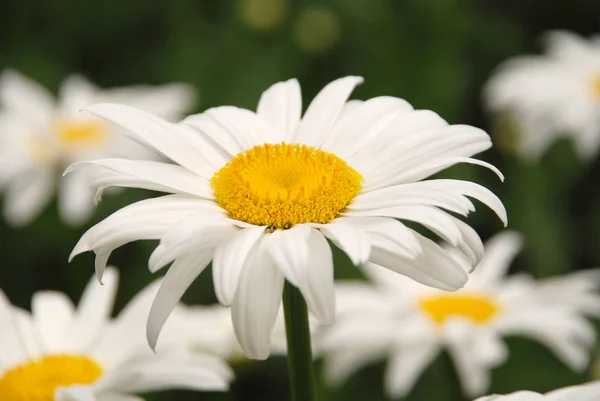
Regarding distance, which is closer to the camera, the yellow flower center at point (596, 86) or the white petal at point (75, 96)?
the yellow flower center at point (596, 86)

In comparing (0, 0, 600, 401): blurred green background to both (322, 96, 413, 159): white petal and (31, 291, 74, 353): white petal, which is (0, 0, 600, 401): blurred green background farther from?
(322, 96, 413, 159): white petal

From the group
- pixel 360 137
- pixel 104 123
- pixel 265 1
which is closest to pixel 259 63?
pixel 265 1

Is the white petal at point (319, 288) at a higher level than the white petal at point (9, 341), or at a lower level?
lower

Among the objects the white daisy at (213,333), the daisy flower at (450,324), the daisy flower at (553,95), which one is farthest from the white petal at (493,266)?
the daisy flower at (553,95)

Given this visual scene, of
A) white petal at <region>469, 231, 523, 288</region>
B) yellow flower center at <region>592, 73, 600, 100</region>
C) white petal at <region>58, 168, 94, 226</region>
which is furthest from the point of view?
yellow flower center at <region>592, 73, 600, 100</region>

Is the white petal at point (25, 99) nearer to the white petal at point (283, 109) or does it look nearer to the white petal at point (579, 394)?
the white petal at point (283, 109)

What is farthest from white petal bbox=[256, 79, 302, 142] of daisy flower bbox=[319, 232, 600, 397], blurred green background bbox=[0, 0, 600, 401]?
blurred green background bbox=[0, 0, 600, 401]

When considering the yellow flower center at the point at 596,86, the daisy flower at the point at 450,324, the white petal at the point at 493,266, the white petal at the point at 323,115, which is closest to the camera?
the white petal at the point at 323,115
